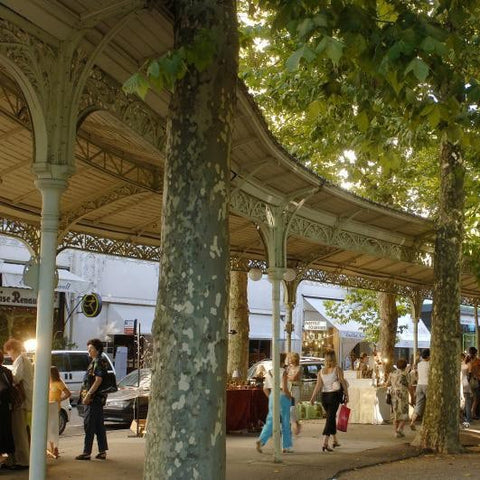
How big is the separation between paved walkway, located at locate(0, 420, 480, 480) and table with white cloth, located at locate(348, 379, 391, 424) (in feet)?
12.2

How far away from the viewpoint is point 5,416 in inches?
373

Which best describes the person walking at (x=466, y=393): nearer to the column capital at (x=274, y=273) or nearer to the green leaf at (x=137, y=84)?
the column capital at (x=274, y=273)

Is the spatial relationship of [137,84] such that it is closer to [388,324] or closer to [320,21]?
[320,21]

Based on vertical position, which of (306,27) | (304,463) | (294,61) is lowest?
(304,463)

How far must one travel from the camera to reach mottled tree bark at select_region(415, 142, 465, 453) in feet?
40.6

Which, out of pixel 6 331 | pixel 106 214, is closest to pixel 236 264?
pixel 106 214

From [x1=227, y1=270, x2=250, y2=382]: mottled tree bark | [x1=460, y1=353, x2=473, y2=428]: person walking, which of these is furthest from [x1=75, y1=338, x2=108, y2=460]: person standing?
[x1=460, y1=353, x2=473, y2=428]: person walking

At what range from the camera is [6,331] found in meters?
24.9

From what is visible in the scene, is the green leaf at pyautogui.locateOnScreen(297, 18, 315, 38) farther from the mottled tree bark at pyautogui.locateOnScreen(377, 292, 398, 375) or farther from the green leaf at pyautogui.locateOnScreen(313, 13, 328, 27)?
the mottled tree bark at pyautogui.locateOnScreen(377, 292, 398, 375)

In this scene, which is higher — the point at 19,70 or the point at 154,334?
the point at 19,70

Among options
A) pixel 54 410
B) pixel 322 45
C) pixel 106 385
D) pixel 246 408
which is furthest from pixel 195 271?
pixel 246 408

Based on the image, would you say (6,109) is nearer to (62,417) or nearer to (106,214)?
(106,214)

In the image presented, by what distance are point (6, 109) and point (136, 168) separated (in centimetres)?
304

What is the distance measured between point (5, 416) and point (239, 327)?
32.6 feet
